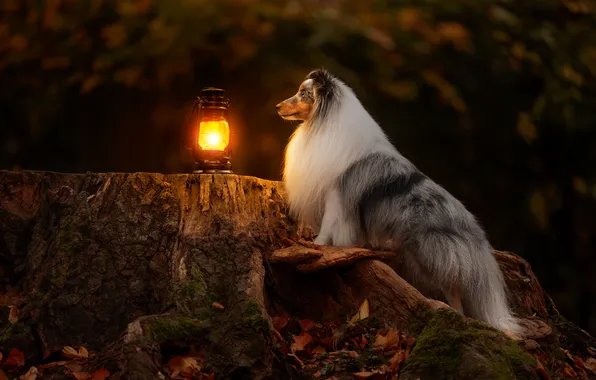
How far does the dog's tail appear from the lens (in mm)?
3525

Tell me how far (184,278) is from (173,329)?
377mm

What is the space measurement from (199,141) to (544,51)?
284 cm

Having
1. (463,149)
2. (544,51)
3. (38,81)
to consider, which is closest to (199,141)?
(38,81)

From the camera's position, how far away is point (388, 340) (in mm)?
3230

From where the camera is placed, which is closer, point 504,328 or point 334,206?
point 504,328

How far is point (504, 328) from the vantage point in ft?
11.8

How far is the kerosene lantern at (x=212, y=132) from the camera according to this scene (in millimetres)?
4230

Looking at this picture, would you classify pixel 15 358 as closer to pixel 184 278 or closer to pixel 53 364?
pixel 53 364

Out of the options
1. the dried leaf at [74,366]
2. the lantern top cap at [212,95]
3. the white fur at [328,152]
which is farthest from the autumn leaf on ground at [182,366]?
the lantern top cap at [212,95]

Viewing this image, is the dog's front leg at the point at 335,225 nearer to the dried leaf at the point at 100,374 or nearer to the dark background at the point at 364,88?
the dark background at the point at 364,88

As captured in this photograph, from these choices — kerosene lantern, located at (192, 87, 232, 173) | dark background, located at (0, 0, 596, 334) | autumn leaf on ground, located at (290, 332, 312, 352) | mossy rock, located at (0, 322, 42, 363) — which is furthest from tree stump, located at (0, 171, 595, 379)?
dark background, located at (0, 0, 596, 334)

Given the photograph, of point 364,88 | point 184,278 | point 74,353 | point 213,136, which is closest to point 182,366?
point 184,278

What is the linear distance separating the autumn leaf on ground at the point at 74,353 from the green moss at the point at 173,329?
49 centimetres

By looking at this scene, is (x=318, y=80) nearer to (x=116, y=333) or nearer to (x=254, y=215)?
(x=254, y=215)
